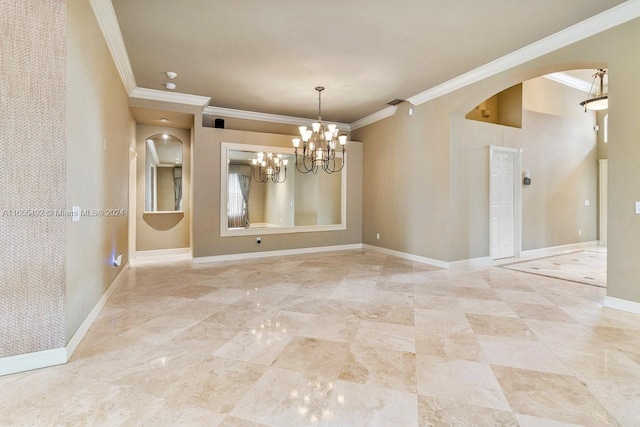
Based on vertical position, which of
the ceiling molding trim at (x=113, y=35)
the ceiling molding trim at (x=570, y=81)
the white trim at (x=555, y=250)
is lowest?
the white trim at (x=555, y=250)

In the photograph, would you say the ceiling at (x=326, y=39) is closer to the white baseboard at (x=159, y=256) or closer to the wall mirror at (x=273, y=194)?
the wall mirror at (x=273, y=194)

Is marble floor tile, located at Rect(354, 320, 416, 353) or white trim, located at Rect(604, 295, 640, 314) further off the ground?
white trim, located at Rect(604, 295, 640, 314)

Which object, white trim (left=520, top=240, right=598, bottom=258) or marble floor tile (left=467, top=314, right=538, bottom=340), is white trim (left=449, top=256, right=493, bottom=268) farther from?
marble floor tile (left=467, top=314, right=538, bottom=340)

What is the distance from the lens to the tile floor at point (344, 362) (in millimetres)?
1630

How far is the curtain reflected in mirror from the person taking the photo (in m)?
5.92

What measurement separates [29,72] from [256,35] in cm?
218

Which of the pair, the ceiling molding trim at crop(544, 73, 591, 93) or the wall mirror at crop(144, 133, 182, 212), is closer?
the wall mirror at crop(144, 133, 182, 212)

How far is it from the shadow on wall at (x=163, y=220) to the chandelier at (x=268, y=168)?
1.95 meters

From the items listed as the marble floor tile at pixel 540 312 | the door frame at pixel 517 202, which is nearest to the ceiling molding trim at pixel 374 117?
the door frame at pixel 517 202

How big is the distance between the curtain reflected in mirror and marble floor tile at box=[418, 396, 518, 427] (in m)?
4.86

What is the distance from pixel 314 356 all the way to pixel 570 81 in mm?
8181

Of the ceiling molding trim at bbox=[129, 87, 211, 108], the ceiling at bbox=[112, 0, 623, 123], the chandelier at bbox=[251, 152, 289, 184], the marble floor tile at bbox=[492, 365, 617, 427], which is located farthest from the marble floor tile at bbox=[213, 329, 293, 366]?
the ceiling molding trim at bbox=[129, 87, 211, 108]

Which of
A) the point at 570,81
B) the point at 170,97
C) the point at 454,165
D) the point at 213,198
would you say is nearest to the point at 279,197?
the point at 213,198

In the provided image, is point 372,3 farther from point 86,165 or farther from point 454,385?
point 454,385
